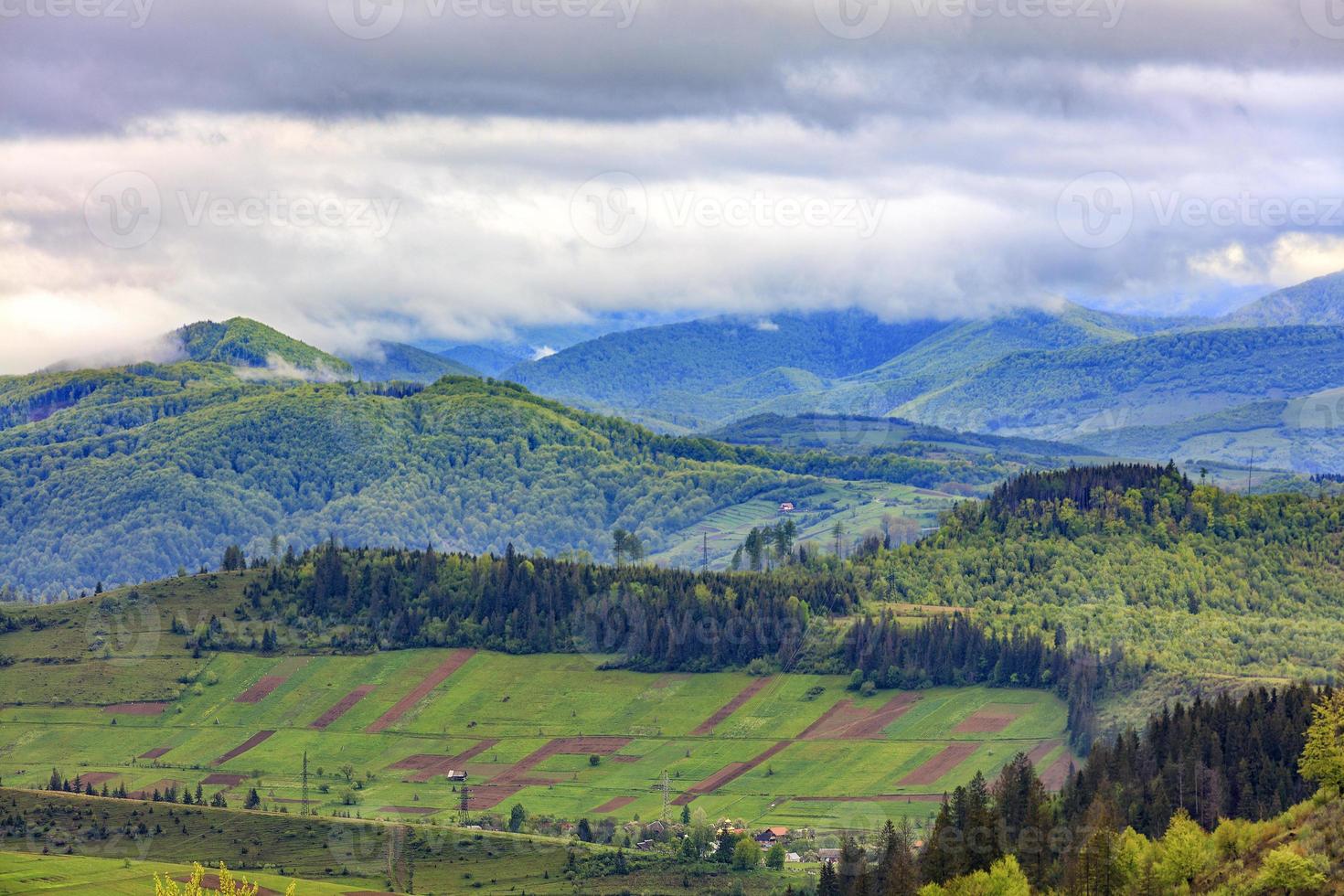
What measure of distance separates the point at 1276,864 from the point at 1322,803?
16.6m

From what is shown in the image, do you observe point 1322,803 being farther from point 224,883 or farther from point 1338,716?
point 224,883

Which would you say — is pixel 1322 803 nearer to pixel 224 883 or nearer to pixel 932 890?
pixel 932 890

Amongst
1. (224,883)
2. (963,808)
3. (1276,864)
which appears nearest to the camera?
(224,883)

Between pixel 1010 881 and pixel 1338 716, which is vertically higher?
pixel 1338 716

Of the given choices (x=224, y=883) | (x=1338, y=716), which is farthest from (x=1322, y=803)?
(x=224, y=883)

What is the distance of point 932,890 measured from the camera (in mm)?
169125

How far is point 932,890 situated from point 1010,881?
677cm

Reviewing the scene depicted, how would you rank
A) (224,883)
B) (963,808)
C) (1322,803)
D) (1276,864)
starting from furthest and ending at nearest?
(963,808), (1322,803), (1276,864), (224,883)

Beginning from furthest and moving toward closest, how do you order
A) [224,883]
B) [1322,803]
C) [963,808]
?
[963,808], [1322,803], [224,883]

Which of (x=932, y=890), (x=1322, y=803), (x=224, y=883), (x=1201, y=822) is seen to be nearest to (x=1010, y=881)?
(x=932, y=890)

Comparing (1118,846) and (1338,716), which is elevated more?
(1338,716)

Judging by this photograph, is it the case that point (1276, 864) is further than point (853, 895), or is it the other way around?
point (853, 895)

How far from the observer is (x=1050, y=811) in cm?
Answer: 19738

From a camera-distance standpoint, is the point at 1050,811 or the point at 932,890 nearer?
the point at 932,890
